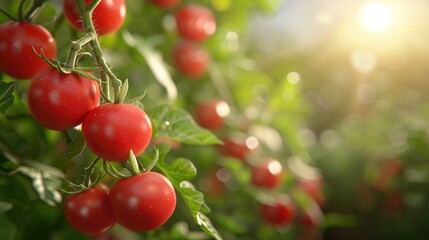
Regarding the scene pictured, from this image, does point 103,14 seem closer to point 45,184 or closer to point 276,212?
point 45,184

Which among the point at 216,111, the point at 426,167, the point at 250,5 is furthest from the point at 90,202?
the point at 426,167

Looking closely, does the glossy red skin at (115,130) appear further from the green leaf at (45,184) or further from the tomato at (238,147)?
the tomato at (238,147)

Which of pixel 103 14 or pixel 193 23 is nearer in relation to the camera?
pixel 103 14

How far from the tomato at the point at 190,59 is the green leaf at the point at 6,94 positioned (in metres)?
0.55

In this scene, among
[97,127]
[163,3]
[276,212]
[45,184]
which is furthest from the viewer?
[276,212]

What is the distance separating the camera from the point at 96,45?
55cm

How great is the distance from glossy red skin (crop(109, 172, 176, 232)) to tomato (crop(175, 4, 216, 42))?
23.7 inches

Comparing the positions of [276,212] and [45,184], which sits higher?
[45,184]

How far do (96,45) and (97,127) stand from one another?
78mm

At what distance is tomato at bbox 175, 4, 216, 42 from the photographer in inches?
44.6

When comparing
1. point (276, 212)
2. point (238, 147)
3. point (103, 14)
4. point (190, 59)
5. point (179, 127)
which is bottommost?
point (276, 212)

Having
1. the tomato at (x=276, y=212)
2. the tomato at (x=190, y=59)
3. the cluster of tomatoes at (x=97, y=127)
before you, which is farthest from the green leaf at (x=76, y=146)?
the tomato at (x=276, y=212)

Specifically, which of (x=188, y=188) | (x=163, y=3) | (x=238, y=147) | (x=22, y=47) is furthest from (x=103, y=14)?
(x=238, y=147)

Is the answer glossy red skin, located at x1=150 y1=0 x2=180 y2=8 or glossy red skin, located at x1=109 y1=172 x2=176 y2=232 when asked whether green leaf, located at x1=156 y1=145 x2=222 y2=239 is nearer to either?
glossy red skin, located at x1=109 y1=172 x2=176 y2=232
